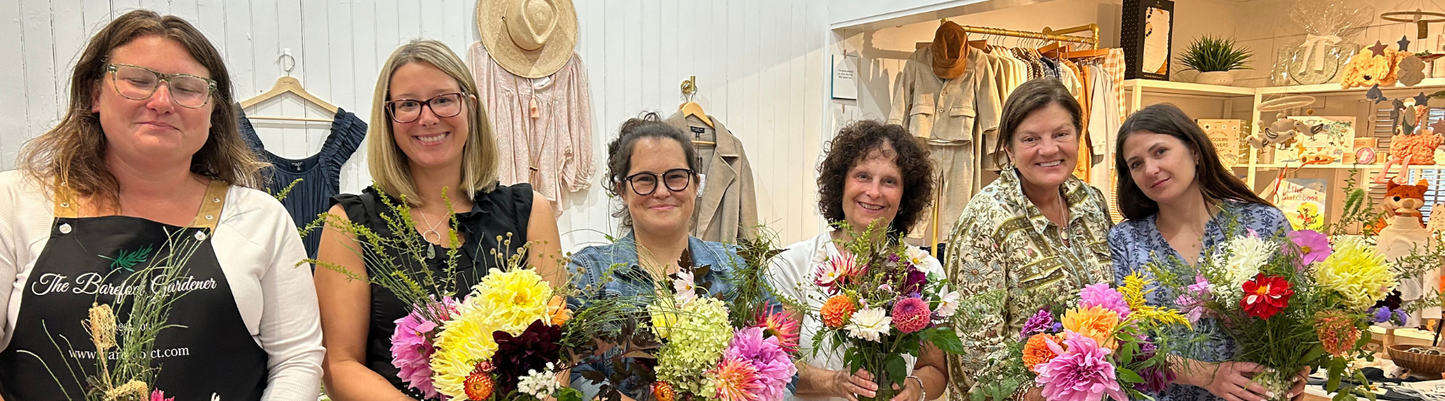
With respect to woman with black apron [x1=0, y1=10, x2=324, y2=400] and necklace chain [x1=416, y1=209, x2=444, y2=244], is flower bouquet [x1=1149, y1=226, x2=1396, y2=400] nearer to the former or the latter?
necklace chain [x1=416, y1=209, x2=444, y2=244]

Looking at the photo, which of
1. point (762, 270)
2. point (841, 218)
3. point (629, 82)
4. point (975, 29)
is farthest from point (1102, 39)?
point (762, 270)

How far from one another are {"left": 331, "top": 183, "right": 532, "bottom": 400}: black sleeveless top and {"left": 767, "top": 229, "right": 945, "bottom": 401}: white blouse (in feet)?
1.65

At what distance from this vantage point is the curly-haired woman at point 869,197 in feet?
6.08

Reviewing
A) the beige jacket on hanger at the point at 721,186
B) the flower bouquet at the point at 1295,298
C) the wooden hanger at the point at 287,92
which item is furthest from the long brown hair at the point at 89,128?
the beige jacket on hanger at the point at 721,186

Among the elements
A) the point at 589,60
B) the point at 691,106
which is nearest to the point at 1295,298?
the point at 691,106

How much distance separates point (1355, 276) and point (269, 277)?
1.89 meters

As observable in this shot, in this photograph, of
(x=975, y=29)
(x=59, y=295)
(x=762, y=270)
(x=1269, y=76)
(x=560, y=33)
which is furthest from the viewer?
(x=1269, y=76)

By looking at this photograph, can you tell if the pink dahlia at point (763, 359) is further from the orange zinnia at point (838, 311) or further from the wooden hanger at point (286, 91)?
the wooden hanger at point (286, 91)

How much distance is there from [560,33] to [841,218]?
1813mm

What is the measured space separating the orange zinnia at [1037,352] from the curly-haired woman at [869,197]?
13.0 inches

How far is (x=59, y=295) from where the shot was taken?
1.29m

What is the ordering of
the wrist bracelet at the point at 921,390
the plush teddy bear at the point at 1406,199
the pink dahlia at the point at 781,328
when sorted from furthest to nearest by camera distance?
the plush teddy bear at the point at 1406,199
the wrist bracelet at the point at 921,390
the pink dahlia at the point at 781,328

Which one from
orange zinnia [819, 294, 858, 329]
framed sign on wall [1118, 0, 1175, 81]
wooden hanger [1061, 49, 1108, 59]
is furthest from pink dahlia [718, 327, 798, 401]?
framed sign on wall [1118, 0, 1175, 81]

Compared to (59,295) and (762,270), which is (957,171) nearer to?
(762,270)
